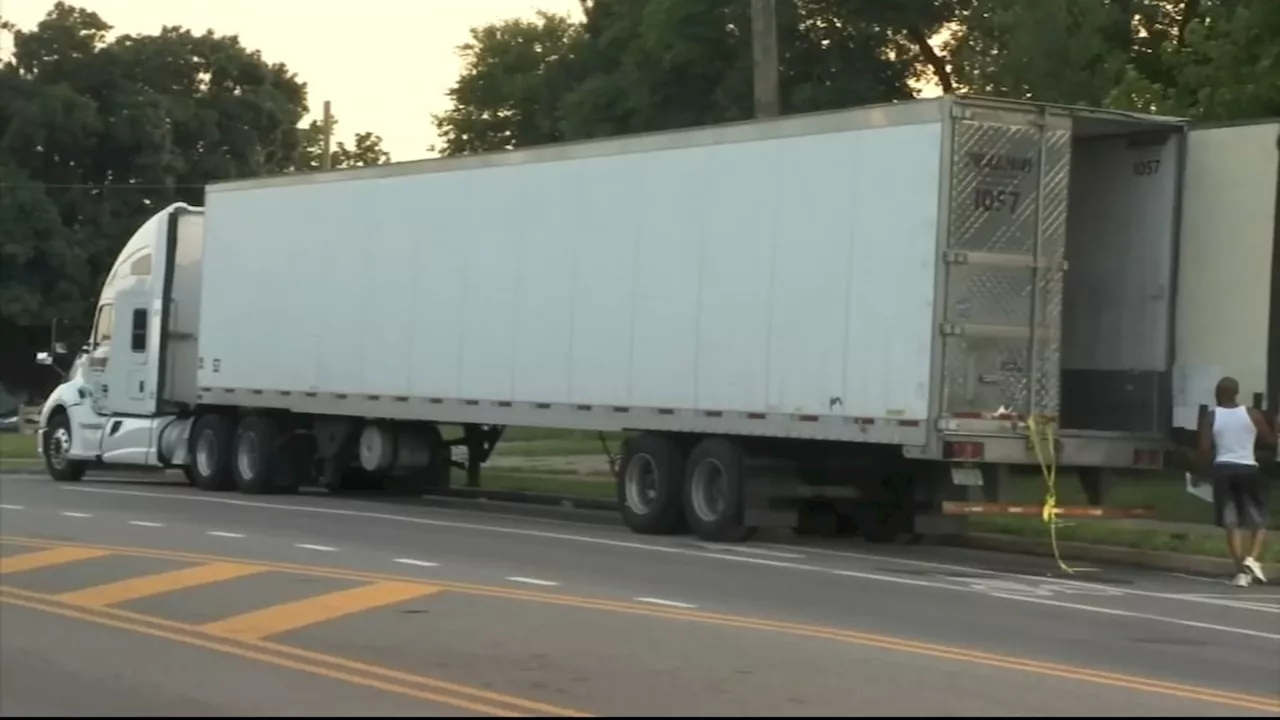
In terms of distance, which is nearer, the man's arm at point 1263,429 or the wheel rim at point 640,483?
the man's arm at point 1263,429

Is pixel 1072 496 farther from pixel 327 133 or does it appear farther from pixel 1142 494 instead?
pixel 327 133

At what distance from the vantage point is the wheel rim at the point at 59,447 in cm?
2881

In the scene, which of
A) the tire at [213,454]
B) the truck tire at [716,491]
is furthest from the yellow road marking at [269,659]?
the tire at [213,454]

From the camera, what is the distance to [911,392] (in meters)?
17.1

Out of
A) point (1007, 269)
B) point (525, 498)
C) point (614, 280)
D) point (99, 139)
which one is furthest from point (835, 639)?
point (99, 139)

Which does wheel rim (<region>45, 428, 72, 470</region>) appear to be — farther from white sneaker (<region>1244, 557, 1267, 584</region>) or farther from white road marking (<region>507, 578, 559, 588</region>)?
white sneaker (<region>1244, 557, 1267, 584</region>)

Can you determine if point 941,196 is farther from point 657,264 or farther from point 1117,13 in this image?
point 1117,13

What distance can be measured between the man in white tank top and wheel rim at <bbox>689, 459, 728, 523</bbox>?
4.55 metres

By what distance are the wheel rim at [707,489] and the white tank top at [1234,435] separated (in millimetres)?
4643

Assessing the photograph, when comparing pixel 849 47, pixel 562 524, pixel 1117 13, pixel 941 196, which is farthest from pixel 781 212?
pixel 849 47

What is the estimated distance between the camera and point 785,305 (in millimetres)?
18406

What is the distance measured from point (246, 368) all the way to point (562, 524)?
21.5ft

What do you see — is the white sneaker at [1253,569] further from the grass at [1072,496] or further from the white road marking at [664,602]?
the white road marking at [664,602]

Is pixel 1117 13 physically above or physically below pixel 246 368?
above
